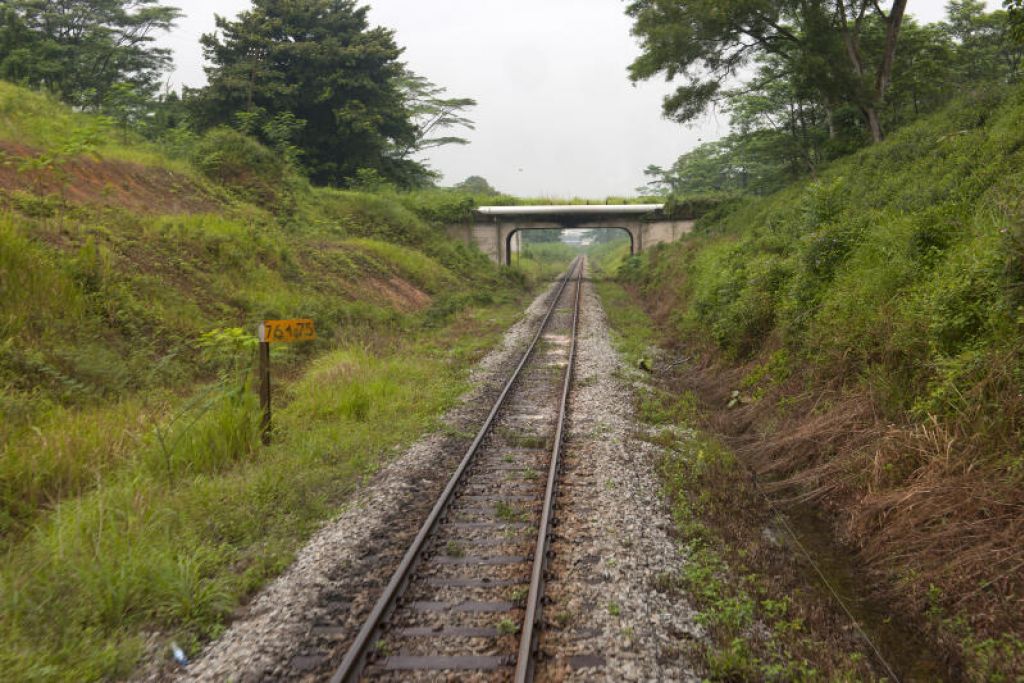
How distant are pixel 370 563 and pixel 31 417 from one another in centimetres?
481

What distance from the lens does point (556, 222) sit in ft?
122

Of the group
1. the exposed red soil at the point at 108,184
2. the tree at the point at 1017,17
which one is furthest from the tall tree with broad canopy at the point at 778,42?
the exposed red soil at the point at 108,184

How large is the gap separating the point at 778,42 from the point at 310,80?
22.5m

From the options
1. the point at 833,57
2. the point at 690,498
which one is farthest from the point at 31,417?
A: the point at 833,57

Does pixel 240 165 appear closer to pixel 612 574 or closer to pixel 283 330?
pixel 283 330

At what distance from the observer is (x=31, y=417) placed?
278 inches

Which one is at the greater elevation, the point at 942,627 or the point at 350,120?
the point at 350,120

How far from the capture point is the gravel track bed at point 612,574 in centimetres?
398

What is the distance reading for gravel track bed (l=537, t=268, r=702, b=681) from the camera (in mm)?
3980

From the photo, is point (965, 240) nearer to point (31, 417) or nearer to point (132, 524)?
point (132, 524)

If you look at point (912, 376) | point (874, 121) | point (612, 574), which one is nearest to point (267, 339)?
point (612, 574)

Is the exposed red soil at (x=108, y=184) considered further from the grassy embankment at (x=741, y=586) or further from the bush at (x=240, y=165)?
the grassy embankment at (x=741, y=586)

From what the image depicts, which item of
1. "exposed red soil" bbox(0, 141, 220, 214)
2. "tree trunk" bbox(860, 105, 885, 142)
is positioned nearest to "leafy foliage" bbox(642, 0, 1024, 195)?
"tree trunk" bbox(860, 105, 885, 142)

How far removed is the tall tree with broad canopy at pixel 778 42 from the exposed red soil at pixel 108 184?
52.7ft
